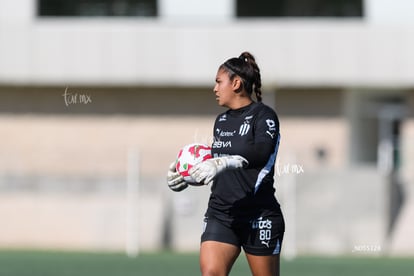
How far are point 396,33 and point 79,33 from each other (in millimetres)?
6329

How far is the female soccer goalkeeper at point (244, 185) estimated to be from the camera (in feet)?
27.3

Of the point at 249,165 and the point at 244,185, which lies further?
the point at 244,185

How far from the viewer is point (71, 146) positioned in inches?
1013

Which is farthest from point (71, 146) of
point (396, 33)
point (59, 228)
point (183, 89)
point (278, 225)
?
point (278, 225)

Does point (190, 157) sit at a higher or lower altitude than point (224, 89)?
lower

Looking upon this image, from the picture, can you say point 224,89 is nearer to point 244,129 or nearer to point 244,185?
point 244,129

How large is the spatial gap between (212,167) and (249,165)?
1.35 feet

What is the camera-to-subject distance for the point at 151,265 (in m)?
16.2

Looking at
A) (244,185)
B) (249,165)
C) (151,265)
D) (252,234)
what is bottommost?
(151,265)

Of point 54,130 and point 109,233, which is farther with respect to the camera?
point 54,130

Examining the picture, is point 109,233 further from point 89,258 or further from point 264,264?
point 264,264

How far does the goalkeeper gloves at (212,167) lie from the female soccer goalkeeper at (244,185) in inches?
4.4

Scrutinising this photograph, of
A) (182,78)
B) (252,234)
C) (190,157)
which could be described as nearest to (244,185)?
(252,234)

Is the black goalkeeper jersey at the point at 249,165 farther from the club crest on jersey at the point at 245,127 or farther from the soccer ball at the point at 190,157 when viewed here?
the soccer ball at the point at 190,157
